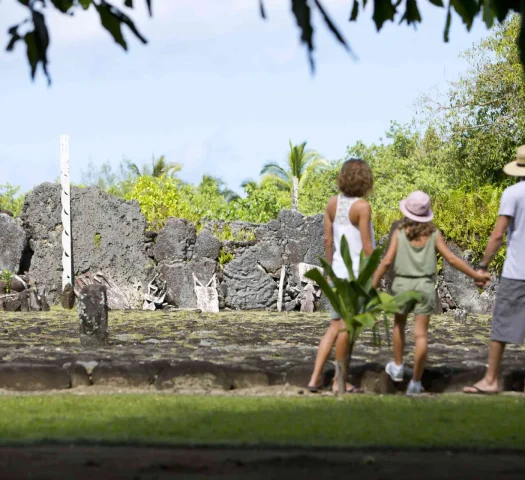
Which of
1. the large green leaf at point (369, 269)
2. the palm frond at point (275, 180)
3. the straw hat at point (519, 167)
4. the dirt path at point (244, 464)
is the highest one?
the palm frond at point (275, 180)

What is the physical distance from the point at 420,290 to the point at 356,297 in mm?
538

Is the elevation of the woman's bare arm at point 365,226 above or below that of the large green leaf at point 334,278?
above

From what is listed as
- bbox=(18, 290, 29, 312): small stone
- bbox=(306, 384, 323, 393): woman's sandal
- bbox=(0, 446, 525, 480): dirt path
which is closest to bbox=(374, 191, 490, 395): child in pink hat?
bbox=(306, 384, 323, 393): woman's sandal

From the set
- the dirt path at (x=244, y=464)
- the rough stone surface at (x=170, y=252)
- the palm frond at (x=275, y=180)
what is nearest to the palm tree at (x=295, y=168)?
the palm frond at (x=275, y=180)

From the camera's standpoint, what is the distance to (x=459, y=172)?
30.2 meters

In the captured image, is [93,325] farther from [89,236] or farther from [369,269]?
[89,236]

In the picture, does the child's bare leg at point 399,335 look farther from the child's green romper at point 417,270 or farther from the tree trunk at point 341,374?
the tree trunk at point 341,374

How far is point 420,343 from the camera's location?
8.51m

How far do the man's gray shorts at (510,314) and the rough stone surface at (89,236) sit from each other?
14881mm

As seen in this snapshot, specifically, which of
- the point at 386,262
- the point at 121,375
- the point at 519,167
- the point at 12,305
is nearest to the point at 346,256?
the point at 386,262

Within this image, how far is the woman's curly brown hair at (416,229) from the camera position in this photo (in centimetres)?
870

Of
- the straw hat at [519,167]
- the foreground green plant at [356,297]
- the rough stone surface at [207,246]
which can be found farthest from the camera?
the rough stone surface at [207,246]

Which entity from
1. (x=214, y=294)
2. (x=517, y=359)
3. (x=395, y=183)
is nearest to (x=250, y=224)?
(x=214, y=294)

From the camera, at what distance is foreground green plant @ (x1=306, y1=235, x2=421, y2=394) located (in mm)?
8336
